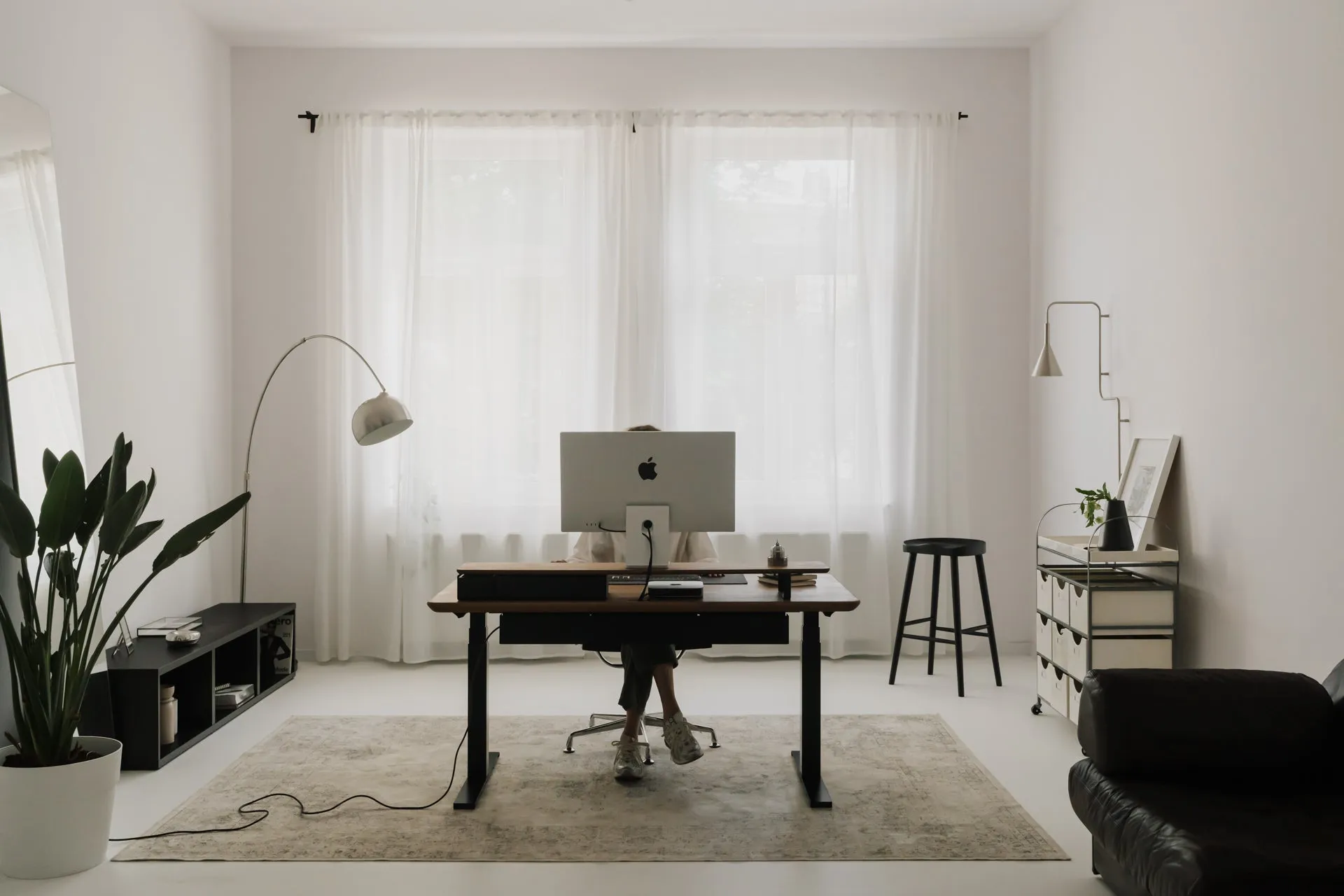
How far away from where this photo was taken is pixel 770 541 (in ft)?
17.2

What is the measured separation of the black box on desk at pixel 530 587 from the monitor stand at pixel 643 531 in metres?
0.18

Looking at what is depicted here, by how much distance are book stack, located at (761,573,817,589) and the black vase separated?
1223 mm

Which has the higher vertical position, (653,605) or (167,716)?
(653,605)

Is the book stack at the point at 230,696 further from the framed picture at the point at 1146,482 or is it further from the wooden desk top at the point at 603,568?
the framed picture at the point at 1146,482

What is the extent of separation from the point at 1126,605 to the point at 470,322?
338 cm

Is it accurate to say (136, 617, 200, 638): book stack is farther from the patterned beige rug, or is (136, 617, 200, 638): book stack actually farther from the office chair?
the office chair

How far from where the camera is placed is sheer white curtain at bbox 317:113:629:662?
517 cm

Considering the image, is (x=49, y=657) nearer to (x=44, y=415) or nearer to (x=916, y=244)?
(x=44, y=415)

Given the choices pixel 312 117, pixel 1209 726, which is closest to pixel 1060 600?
pixel 1209 726

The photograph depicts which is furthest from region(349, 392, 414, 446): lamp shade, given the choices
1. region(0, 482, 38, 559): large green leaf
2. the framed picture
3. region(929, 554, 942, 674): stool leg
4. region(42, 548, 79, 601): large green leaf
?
the framed picture

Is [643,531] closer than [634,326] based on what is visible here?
Yes

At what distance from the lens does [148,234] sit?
436 centimetres

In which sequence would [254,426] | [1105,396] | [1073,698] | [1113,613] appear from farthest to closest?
1. [254,426]
2. [1105,396]
3. [1073,698]
4. [1113,613]

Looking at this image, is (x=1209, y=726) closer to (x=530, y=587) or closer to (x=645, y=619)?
(x=645, y=619)
